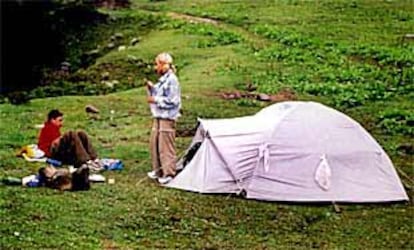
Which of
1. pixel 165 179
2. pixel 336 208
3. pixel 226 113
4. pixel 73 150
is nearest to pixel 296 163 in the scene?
pixel 336 208

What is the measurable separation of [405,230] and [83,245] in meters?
4.21

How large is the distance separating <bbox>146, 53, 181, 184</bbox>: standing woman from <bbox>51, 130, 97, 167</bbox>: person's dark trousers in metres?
1.07

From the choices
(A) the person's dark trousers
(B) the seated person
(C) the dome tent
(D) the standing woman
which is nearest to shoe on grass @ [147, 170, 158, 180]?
(D) the standing woman

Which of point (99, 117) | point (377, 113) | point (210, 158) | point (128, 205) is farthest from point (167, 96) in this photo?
point (377, 113)

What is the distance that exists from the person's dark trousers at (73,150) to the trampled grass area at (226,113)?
0.51m

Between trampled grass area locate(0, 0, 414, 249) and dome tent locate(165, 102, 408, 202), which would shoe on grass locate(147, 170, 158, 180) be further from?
dome tent locate(165, 102, 408, 202)

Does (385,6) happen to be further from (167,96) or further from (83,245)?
(83,245)

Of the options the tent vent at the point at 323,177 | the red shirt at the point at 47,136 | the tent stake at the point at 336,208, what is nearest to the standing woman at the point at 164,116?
the red shirt at the point at 47,136

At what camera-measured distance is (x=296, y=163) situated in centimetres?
1427

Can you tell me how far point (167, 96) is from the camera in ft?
49.3

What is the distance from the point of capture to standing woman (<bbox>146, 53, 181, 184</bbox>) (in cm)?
1498

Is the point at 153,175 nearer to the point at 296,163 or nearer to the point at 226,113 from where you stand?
the point at 296,163

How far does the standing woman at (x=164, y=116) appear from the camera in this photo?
15.0 metres

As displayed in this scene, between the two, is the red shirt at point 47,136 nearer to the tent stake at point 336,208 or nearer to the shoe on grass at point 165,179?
the shoe on grass at point 165,179
